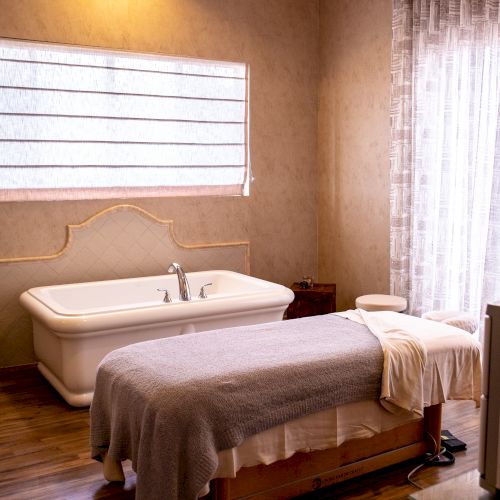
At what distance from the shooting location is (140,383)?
232cm

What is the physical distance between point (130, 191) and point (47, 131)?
67cm

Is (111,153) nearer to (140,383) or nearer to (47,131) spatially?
(47,131)

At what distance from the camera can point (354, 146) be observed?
4.94 meters

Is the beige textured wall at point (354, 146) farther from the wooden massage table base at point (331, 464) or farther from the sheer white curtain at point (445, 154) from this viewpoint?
the wooden massage table base at point (331, 464)

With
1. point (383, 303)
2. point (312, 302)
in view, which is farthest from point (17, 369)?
point (383, 303)

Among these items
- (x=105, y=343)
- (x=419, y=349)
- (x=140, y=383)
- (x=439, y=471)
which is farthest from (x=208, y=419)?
(x=105, y=343)

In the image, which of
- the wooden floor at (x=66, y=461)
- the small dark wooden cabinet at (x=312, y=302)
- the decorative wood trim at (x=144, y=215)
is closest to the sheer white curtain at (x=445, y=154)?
the small dark wooden cabinet at (x=312, y=302)

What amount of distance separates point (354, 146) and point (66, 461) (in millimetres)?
3094

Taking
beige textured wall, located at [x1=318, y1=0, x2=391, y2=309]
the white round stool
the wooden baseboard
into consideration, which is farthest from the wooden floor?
beige textured wall, located at [x1=318, y1=0, x2=391, y2=309]

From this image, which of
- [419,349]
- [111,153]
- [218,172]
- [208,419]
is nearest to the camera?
[208,419]

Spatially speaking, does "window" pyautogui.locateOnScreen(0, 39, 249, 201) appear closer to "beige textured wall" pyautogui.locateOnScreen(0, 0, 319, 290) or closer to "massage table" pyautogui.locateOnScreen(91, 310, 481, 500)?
"beige textured wall" pyautogui.locateOnScreen(0, 0, 319, 290)

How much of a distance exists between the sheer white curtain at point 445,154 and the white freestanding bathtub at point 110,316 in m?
0.95

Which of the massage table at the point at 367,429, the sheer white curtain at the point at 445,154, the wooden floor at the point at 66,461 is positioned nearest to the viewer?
the massage table at the point at 367,429

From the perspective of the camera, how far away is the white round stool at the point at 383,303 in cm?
407
